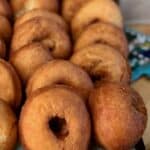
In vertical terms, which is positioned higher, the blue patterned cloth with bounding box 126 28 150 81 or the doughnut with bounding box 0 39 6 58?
the doughnut with bounding box 0 39 6 58

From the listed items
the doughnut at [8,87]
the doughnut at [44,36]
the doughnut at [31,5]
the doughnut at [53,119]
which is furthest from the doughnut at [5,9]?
the doughnut at [53,119]

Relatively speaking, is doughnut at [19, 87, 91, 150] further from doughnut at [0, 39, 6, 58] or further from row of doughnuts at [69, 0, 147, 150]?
doughnut at [0, 39, 6, 58]

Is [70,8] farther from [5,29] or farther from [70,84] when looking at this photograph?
[70,84]

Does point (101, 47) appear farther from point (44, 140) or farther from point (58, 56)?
point (44, 140)

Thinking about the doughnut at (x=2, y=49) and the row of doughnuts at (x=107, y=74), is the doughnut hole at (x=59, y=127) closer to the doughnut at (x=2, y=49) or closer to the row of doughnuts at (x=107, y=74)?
the row of doughnuts at (x=107, y=74)

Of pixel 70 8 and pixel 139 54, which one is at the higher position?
pixel 70 8

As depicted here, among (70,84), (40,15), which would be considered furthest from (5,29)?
(70,84)

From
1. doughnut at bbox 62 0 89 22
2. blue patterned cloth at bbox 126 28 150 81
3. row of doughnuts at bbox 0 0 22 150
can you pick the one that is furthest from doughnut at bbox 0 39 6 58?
blue patterned cloth at bbox 126 28 150 81

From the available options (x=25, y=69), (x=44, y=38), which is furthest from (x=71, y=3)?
(x=25, y=69)
